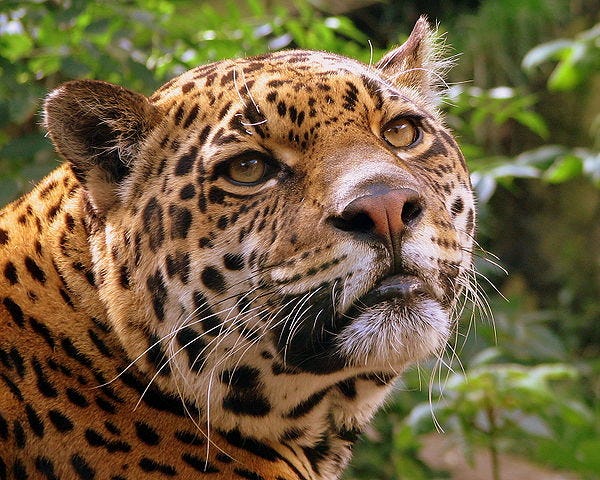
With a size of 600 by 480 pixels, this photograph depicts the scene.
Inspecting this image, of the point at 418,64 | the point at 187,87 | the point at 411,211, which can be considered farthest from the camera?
the point at 418,64

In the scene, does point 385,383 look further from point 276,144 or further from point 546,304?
point 546,304

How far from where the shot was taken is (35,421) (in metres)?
2.99

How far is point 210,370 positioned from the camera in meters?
3.11

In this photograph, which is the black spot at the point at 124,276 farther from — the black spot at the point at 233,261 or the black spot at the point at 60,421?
the black spot at the point at 60,421

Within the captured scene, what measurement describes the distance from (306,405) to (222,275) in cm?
55

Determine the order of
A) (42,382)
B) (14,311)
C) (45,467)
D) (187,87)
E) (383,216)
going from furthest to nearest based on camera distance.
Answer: (187,87) → (14,311) → (42,382) → (45,467) → (383,216)

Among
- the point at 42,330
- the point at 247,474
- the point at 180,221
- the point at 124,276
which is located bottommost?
the point at 247,474

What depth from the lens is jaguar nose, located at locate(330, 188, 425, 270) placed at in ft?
8.93

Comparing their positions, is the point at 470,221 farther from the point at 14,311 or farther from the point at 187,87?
the point at 14,311

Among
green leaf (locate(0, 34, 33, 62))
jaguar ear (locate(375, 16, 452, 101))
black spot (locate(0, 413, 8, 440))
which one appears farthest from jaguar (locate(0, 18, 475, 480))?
green leaf (locate(0, 34, 33, 62))

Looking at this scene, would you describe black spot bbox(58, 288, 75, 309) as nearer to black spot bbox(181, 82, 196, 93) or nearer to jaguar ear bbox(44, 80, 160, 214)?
jaguar ear bbox(44, 80, 160, 214)

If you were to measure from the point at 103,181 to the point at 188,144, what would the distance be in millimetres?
309

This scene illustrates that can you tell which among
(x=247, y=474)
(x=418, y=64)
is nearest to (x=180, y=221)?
(x=247, y=474)

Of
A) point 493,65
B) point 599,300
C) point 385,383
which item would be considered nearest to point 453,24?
point 493,65
